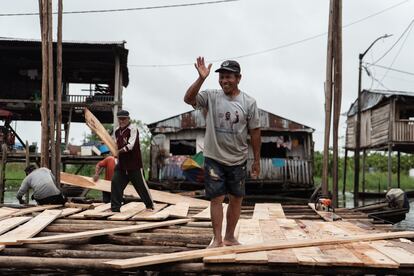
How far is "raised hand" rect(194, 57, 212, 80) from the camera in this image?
13.0 feet

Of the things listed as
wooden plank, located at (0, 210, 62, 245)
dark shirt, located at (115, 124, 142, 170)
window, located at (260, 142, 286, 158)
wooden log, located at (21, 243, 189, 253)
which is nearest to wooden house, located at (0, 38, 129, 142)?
window, located at (260, 142, 286, 158)

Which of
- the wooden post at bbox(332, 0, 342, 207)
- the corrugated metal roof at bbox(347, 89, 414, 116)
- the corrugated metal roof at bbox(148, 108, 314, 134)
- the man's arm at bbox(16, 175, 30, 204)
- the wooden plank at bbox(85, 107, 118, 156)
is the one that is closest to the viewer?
the man's arm at bbox(16, 175, 30, 204)

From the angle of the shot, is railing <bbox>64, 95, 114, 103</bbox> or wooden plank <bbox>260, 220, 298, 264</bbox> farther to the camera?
railing <bbox>64, 95, 114, 103</bbox>

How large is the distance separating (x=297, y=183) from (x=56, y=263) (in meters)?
19.7

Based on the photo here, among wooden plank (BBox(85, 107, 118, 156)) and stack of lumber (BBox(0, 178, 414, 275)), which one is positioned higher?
wooden plank (BBox(85, 107, 118, 156))

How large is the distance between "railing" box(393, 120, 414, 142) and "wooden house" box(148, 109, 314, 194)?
3.97 metres

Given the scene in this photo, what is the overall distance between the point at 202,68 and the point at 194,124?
1922 centimetres

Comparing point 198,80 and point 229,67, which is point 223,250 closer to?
point 198,80

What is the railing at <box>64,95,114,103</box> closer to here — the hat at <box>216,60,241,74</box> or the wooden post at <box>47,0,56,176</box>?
the wooden post at <box>47,0,56,176</box>

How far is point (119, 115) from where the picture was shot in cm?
709

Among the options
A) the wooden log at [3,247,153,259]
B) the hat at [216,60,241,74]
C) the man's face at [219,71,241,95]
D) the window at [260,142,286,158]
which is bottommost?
the wooden log at [3,247,153,259]

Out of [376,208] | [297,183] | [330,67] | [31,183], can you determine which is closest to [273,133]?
[297,183]

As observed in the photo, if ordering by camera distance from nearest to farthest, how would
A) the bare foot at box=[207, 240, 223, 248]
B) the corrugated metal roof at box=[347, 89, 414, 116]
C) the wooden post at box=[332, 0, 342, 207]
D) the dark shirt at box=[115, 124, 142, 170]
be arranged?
the bare foot at box=[207, 240, 223, 248], the dark shirt at box=[115, 124, 142, 170], the wooden post at box=[332, 0, 342, 207], the corrugated metal roof at box=[347, 89, 414, 116]

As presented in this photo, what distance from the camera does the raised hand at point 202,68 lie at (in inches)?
156
